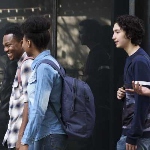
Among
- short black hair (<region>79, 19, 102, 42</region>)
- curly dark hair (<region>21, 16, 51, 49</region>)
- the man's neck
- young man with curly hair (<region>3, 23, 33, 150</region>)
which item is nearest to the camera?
curly dark hair (<region>21, 16, 51, 49</region>)

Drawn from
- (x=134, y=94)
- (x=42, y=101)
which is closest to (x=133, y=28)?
(x=134, y=94)

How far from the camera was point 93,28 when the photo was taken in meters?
6.10

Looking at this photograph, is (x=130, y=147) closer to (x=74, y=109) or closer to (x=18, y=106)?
(x=74, y=109)

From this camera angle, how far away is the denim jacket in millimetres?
3613

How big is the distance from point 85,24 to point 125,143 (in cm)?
228

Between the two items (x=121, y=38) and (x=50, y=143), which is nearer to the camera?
(x=50, y=143)

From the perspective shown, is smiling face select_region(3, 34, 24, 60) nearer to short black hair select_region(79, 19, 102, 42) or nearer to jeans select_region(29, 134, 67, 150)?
jeans select_region(29, 134, 67, 150)

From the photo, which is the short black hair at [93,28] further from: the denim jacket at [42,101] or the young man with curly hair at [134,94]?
the denim jacket at [42,101]

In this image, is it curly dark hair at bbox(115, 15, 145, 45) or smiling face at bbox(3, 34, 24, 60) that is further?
smiling face at bbox(3, 34, 24, 60)

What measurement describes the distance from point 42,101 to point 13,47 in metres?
1.34

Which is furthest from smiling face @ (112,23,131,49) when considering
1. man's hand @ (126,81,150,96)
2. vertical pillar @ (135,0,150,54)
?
vertical pillar @ (135,0,150,54)

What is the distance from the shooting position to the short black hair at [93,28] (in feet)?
19.9

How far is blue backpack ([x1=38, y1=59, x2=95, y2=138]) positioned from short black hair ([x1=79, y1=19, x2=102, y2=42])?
7.58 ft

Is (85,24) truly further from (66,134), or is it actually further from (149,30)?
(66,134)
